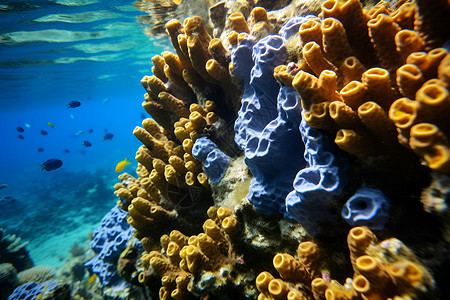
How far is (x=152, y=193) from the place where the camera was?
356 centimetres

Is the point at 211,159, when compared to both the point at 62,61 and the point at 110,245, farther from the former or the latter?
the point at 62,61

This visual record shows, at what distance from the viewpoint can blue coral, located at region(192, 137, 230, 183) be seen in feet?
8.94

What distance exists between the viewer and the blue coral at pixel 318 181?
1.47 m

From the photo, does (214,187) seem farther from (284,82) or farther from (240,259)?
(284,82)

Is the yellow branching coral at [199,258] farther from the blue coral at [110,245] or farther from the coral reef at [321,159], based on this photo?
the blue coral at [110,245]

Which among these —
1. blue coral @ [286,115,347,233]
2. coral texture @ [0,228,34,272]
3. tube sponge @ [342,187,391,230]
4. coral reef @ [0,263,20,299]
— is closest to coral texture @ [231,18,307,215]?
blue coral @ [286,115,347,233]

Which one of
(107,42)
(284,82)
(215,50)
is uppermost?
(107,42)

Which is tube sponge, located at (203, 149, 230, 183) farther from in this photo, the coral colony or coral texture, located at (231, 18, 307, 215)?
coral texture, located at (231, 18, 307, 215)

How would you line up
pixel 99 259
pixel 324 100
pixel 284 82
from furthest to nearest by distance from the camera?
pixel 99 259 → pixel 284 82 → pixel 324 100

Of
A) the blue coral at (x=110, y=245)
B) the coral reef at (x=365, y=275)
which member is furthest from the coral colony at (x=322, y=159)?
the blue coral at (x=110, y=245)

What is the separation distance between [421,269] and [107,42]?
775 inches

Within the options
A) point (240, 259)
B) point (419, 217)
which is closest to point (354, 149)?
point (419, 217)

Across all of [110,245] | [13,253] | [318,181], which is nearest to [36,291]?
[110,245]

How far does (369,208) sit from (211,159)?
181 cm
